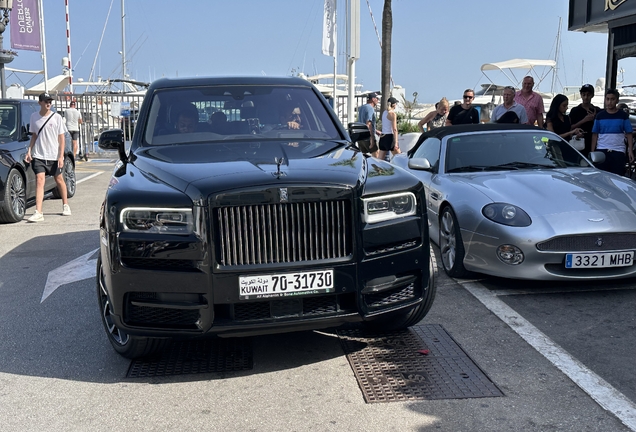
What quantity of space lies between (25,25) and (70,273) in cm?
1670

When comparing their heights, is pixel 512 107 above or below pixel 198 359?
above

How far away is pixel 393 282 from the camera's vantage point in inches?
164

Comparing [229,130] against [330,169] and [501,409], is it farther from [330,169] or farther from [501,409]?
[501,409]

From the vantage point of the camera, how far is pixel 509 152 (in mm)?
7414

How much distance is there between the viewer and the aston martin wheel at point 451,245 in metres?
6.36

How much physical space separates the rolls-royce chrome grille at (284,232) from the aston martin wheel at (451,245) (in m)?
2.62

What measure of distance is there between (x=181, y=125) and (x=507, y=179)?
10.4 feet

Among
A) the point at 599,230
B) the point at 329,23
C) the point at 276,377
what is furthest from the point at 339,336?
the point at 329,23

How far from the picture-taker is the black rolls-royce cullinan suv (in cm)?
384

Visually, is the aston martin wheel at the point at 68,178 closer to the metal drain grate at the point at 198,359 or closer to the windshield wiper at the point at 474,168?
the windshield wiper at the point at 474,168

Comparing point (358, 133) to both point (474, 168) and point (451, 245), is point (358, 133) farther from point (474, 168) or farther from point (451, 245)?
point (474, 168)

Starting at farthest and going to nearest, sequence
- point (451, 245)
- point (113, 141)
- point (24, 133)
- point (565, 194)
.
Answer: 1. point (24, 133)
2. point (451, 245)
3. point (565, 194)
4. point (113, 141)

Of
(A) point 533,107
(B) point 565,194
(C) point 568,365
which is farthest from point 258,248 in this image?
(A) point 533,107

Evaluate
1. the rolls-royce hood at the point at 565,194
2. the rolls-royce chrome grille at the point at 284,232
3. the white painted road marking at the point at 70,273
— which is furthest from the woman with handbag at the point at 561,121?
the rolls-royce chrome grille at the point at 284,232
